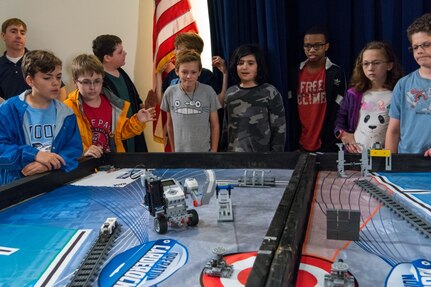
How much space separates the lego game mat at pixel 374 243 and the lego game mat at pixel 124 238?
→ 14cm

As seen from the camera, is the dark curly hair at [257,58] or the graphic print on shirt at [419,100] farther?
the dark curly hair at [257,58]

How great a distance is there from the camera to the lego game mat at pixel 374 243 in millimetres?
850

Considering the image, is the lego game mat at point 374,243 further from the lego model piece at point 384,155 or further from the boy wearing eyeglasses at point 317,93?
the boy wearing eyeglasses at point 317,93

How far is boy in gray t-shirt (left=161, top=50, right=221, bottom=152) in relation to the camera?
2.37 metres

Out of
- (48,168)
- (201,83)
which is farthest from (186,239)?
(201,83)

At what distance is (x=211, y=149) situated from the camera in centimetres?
244

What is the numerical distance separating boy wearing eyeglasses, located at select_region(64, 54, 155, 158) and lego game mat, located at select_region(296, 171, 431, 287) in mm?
1210

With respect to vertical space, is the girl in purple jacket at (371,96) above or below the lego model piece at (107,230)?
above

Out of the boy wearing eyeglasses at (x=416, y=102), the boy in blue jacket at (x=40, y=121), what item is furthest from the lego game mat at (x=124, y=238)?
the boy wearing eyeglasses at (x=416, y=102)

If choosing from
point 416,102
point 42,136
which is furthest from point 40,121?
point 416,102

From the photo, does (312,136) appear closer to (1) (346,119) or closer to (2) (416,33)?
(1) (346,119)

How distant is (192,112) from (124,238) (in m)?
1.34

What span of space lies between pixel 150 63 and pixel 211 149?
4.15 ft

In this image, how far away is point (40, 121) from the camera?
1.80 m
